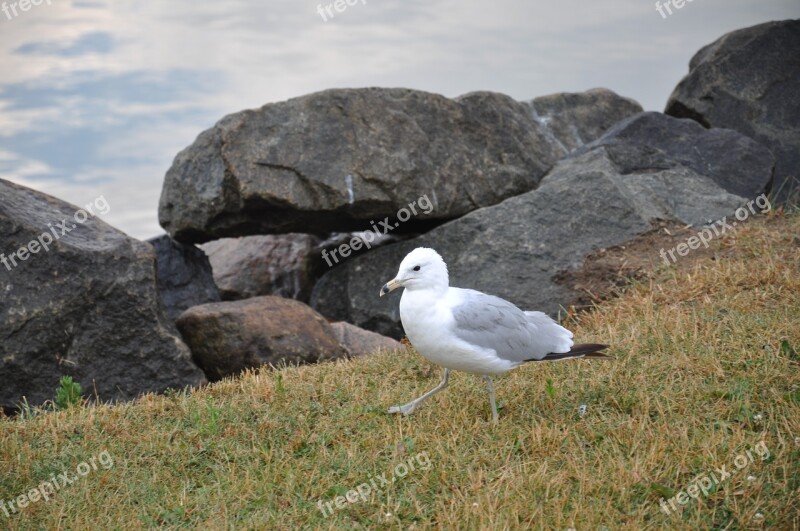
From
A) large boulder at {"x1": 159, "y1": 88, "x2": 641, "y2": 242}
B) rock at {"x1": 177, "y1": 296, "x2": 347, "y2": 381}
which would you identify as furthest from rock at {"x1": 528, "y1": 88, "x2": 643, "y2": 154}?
rock at {"x1": 177, "y1": 296, "x2": 347, "y2": 381}

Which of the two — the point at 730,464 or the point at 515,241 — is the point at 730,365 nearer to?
the point at 730,464

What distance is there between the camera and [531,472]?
5.05 meters

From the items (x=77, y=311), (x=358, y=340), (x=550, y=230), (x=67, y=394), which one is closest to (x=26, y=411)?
(x=67, y=394)

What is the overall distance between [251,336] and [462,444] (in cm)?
373

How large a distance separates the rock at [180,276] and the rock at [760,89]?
24.9 feet

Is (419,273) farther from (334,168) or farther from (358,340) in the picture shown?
(334,168)

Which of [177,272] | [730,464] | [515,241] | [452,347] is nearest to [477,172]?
[515,241]

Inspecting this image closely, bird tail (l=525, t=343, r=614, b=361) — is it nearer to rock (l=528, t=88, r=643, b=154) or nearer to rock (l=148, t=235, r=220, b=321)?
rock (l=148, t=235, r=220, b=321)

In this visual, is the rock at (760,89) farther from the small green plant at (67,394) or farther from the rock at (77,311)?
the small green plant at (67,394)

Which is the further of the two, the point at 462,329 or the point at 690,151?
the point at 690,151

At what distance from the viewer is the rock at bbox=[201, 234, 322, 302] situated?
39.3ft

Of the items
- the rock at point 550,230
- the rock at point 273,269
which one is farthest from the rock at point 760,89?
the rock at point 273,269

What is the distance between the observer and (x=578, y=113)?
13.6m

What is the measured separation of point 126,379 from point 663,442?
5.16m
